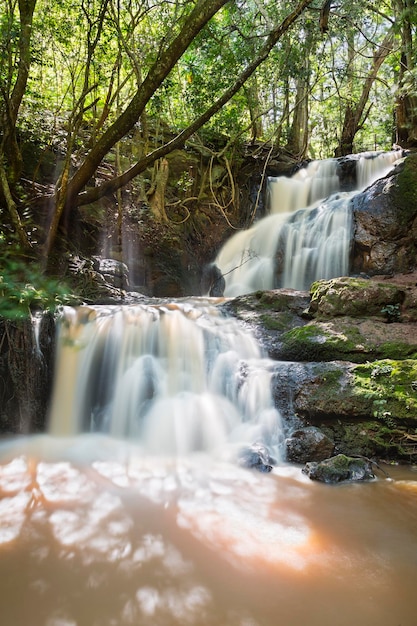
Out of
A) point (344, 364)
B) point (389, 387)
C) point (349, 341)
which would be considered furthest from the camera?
point (349, 341)

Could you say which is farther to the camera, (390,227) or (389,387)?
(390,227)

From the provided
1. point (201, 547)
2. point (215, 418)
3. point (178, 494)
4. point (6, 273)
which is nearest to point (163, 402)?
point (215, 418)

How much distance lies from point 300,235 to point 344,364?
554 cm

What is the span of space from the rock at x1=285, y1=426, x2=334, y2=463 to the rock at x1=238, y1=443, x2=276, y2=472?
9.4 inches

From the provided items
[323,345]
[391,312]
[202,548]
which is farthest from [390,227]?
[202,548]

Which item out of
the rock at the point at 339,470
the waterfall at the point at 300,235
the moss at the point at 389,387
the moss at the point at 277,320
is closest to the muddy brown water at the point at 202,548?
the rock at the point at 339,470

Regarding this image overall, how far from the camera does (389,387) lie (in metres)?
4.64

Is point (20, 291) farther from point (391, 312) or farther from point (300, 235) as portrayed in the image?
point (300, 235)

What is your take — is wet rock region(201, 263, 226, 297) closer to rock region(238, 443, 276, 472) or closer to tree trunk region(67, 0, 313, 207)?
tree trunk region(67, 0, 313, 207)

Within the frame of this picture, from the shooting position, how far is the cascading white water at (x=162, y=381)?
4926 mm

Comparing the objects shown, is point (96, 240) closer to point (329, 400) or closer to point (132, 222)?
point (132, 222)

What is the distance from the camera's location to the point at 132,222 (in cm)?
1082

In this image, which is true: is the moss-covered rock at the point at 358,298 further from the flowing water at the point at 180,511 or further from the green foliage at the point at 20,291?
the green foliage at the point at 20,291

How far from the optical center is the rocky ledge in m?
4.41
